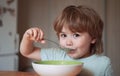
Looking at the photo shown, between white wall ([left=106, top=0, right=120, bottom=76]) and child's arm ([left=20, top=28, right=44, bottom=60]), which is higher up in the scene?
child's arm ([left=20, top=28, right=44, bottom=60])

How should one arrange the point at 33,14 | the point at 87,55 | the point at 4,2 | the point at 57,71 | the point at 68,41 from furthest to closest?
the point at 33,14, the point at 4,2, the point at 87,55, the point at 68,41, the point at 57,71

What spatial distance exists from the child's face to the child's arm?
12 cm

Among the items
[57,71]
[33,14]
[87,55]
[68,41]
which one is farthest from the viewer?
[33,14]

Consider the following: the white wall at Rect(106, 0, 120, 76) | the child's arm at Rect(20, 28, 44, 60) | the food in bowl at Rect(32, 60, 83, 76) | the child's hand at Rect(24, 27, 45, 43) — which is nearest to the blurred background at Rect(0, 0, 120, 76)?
the white wall at Rect(106, 0, 120, 76)

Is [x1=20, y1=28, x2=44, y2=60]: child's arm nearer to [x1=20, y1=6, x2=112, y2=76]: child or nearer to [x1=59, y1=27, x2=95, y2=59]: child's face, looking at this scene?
[x1=20, y1=6, x2=112, y2=76]: child

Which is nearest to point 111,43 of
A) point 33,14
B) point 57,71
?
point 33,14

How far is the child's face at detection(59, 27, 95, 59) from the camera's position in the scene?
90 cm

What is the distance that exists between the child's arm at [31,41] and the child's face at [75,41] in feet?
0.39

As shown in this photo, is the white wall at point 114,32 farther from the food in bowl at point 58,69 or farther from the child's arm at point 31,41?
the food in bowl at point 58,69

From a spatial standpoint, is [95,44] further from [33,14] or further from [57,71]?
[33,14]

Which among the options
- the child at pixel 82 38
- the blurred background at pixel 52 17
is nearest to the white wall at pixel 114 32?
the blurred background at pixel 52 17

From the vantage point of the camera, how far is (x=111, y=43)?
366cm

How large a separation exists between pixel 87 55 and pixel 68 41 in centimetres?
16

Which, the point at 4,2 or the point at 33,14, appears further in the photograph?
the point at 33,14
